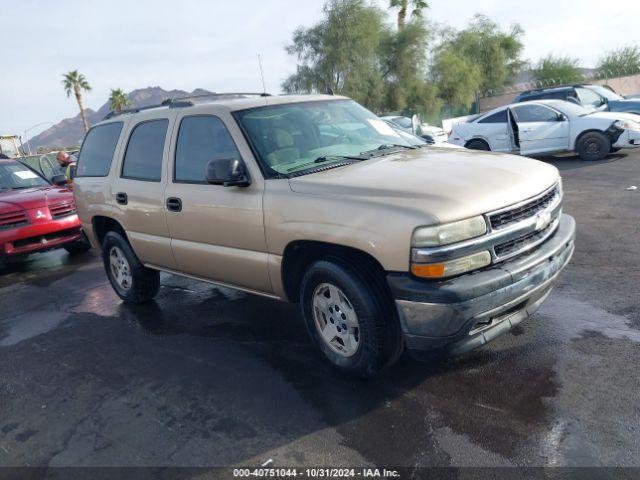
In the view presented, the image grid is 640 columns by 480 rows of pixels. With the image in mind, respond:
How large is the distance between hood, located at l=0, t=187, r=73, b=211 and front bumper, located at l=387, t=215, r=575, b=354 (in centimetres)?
687

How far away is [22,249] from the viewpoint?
7848 millimetres

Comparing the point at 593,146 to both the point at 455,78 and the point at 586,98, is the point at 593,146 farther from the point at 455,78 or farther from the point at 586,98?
the point at 455,78

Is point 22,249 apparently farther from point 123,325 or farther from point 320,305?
point 320,305

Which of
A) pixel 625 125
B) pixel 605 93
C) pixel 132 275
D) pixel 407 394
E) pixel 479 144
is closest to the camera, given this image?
pixel 407 394

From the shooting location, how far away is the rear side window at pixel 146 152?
473cm

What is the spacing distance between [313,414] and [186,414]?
843mm

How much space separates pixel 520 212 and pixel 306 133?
171 cm

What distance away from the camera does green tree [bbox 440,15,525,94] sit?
3828cm

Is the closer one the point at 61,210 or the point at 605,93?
the point at 61,210

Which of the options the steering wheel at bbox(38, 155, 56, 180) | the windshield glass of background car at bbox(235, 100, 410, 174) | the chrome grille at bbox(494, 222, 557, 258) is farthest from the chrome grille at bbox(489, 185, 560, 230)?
the steering wheel at bbox(38, 155, 56, 180)

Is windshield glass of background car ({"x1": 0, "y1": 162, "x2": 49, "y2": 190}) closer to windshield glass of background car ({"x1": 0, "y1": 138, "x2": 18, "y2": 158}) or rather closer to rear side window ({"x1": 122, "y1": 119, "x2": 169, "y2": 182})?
rear side window ({"x1": 122, "y1": 119, "x2": 169, "y2": 182})

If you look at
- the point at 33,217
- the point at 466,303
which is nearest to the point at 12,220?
the point at 33,217

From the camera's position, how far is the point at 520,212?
10.7ft

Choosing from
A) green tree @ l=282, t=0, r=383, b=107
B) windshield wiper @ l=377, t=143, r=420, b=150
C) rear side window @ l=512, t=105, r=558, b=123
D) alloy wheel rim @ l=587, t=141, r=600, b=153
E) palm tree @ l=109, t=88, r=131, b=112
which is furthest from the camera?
palm tree @ l=109, t=88, r=131, b=112
